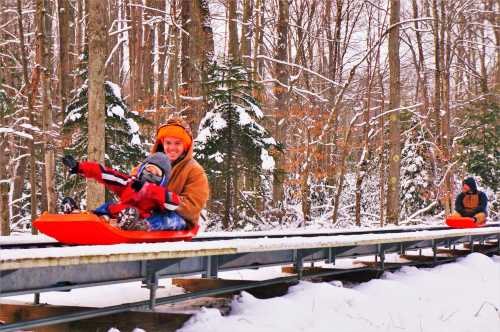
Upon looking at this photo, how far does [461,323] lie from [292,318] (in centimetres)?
211

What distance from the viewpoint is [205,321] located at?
221 inches

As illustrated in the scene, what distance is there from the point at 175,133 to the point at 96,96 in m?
6.21

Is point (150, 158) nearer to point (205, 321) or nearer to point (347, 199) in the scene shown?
point (205, 321)

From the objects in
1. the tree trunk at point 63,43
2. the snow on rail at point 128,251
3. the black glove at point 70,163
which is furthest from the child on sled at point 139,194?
the tree trunk at point 63,43

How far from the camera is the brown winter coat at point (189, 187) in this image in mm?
6637

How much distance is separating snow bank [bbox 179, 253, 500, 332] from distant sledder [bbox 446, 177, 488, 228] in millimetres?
4561

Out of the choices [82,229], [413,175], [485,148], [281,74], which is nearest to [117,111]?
[281,74]

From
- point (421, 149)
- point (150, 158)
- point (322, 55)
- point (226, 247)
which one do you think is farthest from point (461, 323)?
point (322, 55)

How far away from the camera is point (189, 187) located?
6.72m

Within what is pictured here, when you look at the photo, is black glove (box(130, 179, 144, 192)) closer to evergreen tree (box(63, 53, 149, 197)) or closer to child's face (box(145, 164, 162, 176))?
child's face (box(145, 164, 162, 176))

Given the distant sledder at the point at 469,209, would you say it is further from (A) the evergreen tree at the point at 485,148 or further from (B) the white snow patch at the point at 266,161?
(A) the evergreen tree at the point at 485,148

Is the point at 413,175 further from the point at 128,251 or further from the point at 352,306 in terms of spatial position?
the point at 128,251

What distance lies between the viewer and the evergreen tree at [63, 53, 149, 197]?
51.2 ft

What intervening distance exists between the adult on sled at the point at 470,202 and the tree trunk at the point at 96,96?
25.8 ft
